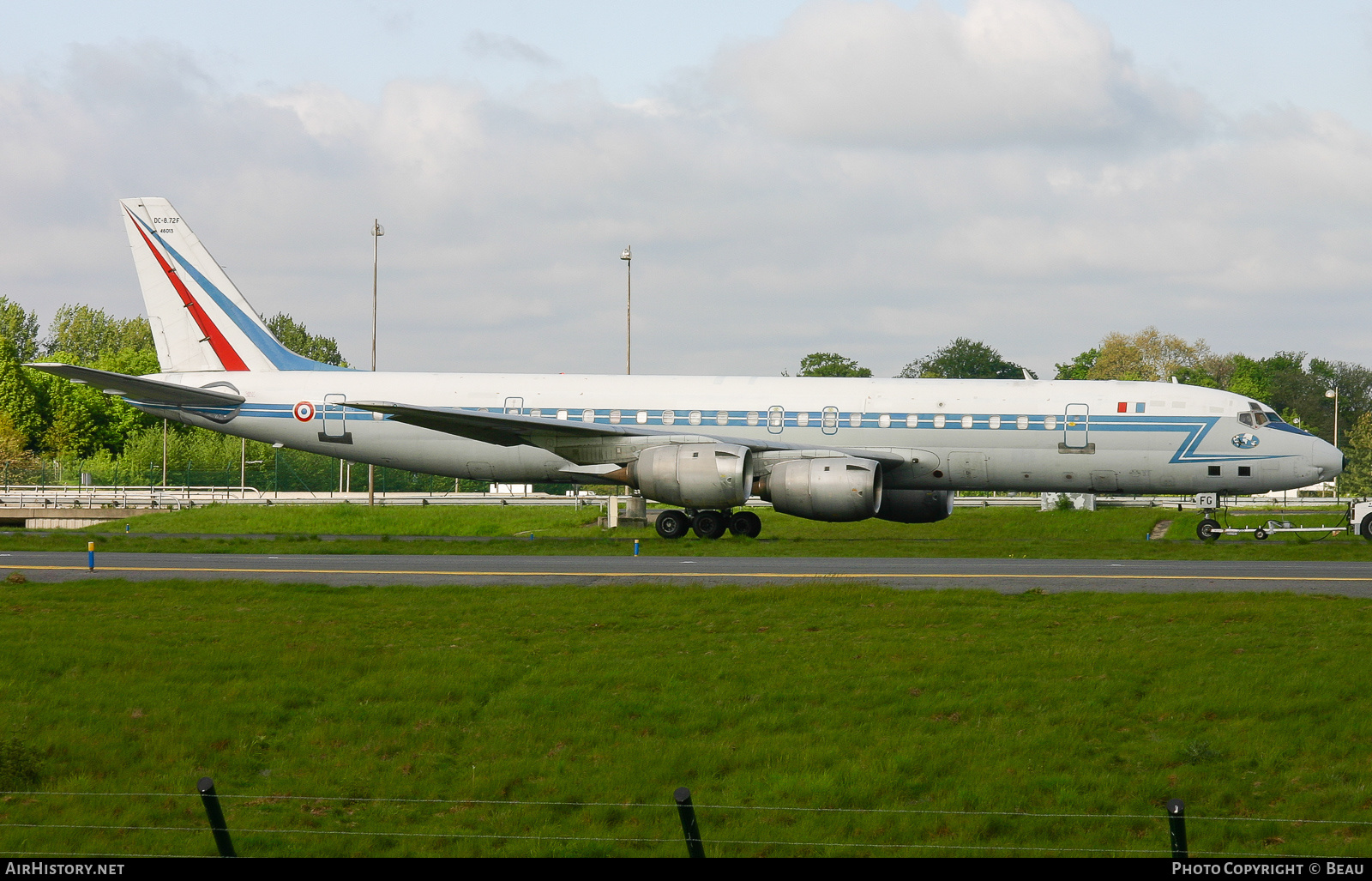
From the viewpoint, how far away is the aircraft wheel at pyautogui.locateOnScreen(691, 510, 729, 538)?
2995 centimetres

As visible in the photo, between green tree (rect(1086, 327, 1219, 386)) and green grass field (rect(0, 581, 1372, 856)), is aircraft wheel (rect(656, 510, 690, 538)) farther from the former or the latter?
green tree (rect(1086, 327, 1219, 386))

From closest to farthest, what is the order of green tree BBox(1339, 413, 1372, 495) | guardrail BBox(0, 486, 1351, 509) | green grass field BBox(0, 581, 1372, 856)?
green grass field BBox(0, 581, 1372, 856) → guardrail BBox(0, 486, 1351, 509) → green tree BBox(1339, 413, 1372, 495)

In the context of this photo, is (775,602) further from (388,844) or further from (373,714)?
(388,844)

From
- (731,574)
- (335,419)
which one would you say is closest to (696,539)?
(731,574)

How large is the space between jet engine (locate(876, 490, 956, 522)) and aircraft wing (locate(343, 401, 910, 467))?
2.29 m

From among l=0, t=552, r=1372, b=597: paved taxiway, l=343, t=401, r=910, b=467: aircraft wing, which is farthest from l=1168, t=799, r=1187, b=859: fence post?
l=343, t=401, r=910, b=467: aircraft wing

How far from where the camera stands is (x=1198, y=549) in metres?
26.2

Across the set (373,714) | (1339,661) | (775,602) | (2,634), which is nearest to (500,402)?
(775,602)

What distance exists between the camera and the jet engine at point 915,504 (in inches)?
1233

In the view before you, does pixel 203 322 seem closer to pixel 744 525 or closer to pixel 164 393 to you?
pixel 164 393

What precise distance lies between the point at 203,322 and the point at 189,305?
0.66 metres

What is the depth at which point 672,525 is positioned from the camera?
3019cm

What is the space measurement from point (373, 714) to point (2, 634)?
5.98m

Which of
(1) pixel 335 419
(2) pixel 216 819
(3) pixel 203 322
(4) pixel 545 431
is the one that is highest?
(3) pixel 203 322
